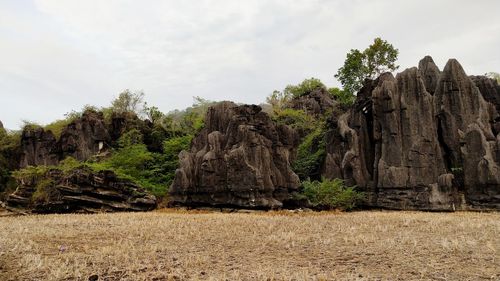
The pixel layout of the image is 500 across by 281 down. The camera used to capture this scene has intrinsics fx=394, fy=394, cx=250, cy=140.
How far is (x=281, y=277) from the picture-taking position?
24.0ft

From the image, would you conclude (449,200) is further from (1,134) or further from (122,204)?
(1,134)

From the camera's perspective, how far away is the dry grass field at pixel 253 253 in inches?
300

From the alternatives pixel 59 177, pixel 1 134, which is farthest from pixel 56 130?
pixel 59 177

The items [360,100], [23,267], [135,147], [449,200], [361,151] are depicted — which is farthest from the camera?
[135,147]

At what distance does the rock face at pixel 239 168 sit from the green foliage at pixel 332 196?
4.58ft

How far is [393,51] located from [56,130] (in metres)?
43.1

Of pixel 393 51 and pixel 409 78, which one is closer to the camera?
pixel 409 78

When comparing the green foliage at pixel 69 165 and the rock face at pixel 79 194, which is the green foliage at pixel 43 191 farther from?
the green foliage at pixel 69 165

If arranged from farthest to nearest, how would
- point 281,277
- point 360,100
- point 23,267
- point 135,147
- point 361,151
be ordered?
point 135,147, point 360,100, point 361,151, point 23,267, point 281,277

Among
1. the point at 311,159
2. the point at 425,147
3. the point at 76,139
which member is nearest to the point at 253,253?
the point at 425,147

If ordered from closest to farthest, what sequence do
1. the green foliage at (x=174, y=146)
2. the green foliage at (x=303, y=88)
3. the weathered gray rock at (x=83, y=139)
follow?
the green foliage at (x=174, y=146) < the weathered gray rock at (x=83, y=139) < the green foliage at (x=303, y=88)

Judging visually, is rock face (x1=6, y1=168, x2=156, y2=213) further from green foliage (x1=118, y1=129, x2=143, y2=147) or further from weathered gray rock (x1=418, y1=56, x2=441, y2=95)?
weathered gray rock (x1=418, y1=56, x2=441, y2=95)

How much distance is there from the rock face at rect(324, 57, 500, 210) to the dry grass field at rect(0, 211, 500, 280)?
11.4 metres

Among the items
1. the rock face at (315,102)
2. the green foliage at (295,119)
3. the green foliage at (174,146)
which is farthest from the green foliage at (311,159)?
the rock face at (315,102)
